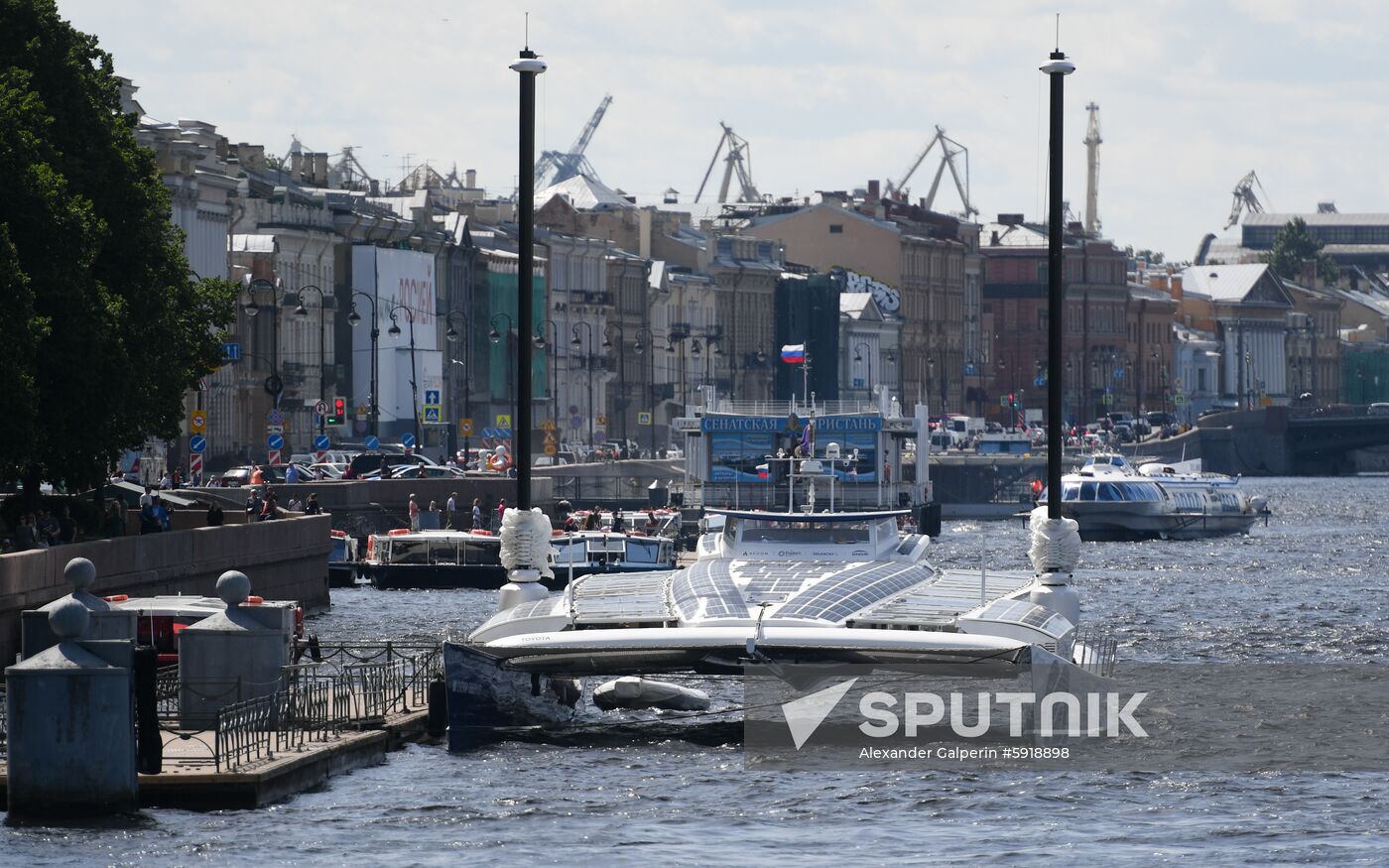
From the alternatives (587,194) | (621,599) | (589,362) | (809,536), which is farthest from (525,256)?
(587,194)

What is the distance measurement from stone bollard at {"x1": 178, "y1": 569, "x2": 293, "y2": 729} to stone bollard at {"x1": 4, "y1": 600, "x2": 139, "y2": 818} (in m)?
3.82

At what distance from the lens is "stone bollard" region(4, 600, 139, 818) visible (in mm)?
27172

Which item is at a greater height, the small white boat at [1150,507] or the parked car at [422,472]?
the parked car at [422,472]

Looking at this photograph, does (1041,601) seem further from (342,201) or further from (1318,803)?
(342,201)

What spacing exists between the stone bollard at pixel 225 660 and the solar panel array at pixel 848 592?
5.50 m

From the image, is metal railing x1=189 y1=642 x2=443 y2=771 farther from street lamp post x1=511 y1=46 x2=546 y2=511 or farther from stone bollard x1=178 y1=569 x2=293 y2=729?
street lamp post x1=511 y1=46 x2=546 y2=511

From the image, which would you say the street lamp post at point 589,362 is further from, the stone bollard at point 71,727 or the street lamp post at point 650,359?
the stone bollard at point 71,727

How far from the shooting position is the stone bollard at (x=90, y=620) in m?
29.1

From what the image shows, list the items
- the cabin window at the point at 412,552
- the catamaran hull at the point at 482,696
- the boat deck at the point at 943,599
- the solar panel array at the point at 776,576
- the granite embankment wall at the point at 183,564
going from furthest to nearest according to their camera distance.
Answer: the cabin window at the point at 412,552, the granite embankment wall at the point at 183,564, the solar panel array at the point at 776,576, the boat deck at the point at 943,599, the catamaran hull at the point at 482,696

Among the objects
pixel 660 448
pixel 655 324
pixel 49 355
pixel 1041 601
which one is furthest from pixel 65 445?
pixel 655 324

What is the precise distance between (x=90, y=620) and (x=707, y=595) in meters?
8.12

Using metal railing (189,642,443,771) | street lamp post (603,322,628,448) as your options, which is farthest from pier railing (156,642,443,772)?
street lamp post (603,322,628,448)

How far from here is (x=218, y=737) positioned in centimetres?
2922
